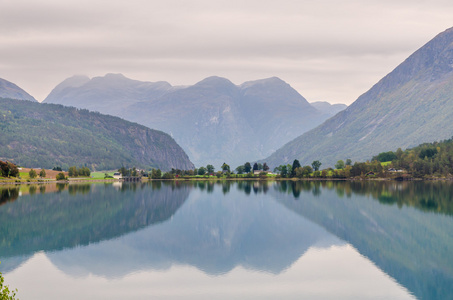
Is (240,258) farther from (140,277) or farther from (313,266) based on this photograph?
(140,277)

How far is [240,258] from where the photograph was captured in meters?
60.9

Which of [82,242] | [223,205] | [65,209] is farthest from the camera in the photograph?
[223,205]

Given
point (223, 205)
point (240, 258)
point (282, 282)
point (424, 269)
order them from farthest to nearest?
point (223, 205) < point (240, 258) < point (424, 269) < point (282, 282)

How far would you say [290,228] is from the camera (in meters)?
87.5

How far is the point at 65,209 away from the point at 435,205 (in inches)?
2952

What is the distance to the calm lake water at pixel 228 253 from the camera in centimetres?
4775

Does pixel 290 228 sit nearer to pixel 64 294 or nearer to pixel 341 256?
pixel 341 256

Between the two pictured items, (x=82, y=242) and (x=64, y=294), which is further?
(x=82, y=242)

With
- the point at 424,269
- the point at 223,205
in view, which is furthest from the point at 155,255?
the point at 223,205

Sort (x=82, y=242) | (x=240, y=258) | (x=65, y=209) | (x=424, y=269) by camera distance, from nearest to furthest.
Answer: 1. (x=424, y=269)
2. (x=240, y=258)
3. (x=82, y=242)
4. (x=65, y=209)

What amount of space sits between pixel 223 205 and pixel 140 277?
78.2 metres

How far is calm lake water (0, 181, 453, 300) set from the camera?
47.8 metres

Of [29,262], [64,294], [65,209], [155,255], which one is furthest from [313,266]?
[65,209]

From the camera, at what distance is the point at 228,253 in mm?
64312
